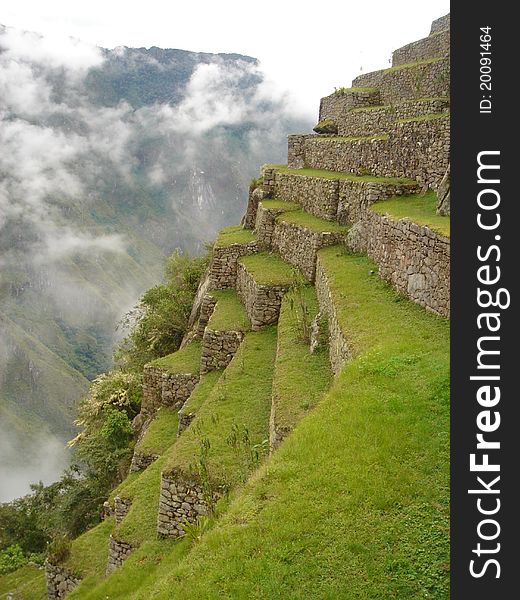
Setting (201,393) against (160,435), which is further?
(160,435)

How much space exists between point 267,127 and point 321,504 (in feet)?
360

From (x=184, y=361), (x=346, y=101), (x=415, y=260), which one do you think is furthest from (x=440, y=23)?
(x=415, y=260)

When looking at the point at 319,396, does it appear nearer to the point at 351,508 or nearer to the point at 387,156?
the point at 351,508

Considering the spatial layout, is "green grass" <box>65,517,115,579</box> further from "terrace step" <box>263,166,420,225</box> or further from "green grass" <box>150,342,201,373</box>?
"terrace step" <box>263,166,420,225</box>

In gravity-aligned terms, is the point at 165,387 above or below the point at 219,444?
below

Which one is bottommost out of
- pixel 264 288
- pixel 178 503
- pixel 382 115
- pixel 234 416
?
pixel 178 503

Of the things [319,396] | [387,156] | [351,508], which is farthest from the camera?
[387,156]

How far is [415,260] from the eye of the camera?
9.46 m

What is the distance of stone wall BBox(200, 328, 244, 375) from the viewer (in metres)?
14.7

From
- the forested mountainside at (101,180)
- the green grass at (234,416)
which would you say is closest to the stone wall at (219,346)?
the green grass at (234,416)

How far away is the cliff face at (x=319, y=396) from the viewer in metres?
4.91

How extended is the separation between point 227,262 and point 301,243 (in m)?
3.58

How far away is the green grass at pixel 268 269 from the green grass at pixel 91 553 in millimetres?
6822

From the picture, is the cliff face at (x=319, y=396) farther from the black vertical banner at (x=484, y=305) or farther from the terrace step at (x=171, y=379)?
the black vertical banner at (x=484, y=305)
